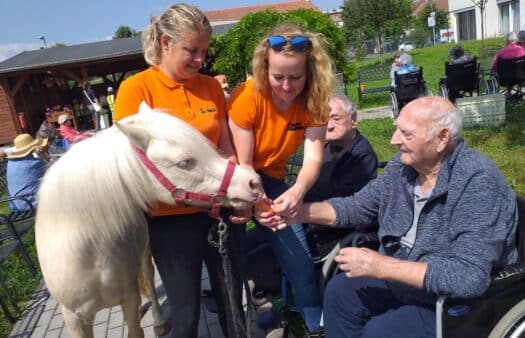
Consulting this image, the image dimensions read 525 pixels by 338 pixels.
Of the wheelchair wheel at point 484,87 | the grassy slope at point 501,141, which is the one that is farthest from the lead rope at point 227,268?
the wheelchair wheel at point 484,87

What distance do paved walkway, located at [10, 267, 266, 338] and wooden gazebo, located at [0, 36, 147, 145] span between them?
45.0 ft

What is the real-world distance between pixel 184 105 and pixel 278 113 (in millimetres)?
517

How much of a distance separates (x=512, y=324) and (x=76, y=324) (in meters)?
2.08

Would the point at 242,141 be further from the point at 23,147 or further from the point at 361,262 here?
the point at 23,147

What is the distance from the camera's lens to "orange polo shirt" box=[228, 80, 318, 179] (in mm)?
2100

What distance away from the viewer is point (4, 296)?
14.1 ft

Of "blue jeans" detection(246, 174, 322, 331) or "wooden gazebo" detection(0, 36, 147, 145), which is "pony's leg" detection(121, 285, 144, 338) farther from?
"wooden gazebo" detection(0, 36, 147, 145)

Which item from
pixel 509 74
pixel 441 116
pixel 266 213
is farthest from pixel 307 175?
pixel 509 74

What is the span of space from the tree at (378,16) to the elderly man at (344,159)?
25323 millimetres

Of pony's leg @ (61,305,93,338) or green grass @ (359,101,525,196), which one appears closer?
pony's leg @ (61,305,93,338)

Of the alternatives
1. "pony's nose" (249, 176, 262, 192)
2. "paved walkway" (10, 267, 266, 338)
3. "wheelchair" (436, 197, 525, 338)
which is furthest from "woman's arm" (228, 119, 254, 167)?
"paved walkway" (10, 267, 266, 338)

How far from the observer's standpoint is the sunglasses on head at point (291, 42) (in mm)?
2010

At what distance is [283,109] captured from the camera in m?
2.18

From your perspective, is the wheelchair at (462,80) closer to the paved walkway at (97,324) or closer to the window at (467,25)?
the paved walkway at (97,324)
